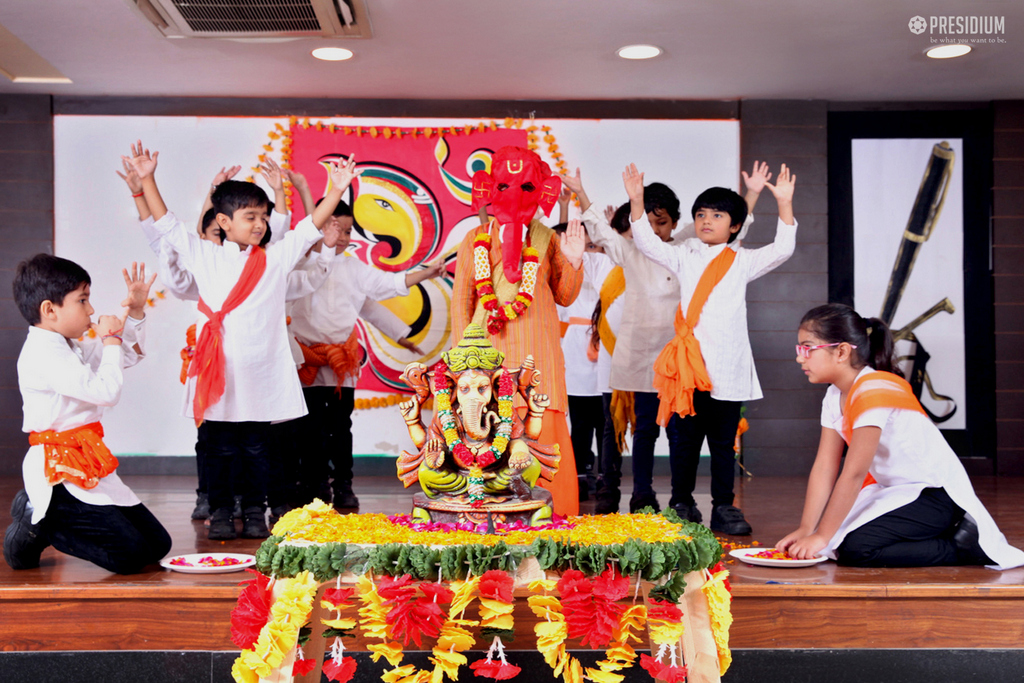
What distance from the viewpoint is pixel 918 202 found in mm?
5379

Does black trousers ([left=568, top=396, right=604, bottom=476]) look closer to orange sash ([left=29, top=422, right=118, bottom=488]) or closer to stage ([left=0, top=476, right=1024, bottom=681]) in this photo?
stage ([left=0, top=476, right=1024, bottom=681])

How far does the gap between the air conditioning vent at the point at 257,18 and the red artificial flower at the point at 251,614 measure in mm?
2812

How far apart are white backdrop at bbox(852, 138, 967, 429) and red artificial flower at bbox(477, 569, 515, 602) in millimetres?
4323

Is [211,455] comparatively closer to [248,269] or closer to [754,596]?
[248,269]

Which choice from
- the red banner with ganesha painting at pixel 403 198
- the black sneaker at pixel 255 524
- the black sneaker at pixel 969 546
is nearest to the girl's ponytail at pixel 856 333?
the black sneaker at pixel 969 546

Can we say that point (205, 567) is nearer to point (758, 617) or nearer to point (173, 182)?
point (758, 617)

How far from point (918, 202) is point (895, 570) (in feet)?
11.1

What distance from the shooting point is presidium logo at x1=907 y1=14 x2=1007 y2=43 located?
4.06m

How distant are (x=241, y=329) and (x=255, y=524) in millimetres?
778

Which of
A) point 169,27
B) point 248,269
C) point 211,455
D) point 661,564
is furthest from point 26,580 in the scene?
point 169,27

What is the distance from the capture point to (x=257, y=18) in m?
3.93

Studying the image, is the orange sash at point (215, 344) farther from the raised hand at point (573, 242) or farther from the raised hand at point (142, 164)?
the raised hand at point (573, 242)

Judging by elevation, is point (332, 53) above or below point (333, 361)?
above

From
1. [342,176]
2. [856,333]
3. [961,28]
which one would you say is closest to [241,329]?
[342,176]
